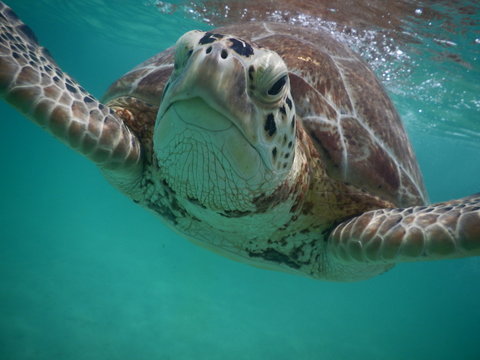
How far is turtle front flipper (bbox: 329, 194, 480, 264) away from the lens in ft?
6.17

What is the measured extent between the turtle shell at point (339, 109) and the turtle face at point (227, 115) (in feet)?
2.84

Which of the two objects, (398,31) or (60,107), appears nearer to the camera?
(60,107)

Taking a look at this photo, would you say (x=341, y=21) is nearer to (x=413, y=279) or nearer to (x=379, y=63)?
(x=379, y=63)

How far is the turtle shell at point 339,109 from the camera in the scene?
2.61 metres

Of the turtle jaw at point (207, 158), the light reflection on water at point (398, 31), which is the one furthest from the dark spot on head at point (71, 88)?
the light reflection on water at point (398, 31)

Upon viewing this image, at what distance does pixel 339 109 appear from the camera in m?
2.84

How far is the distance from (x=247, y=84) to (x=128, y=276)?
1627 cm

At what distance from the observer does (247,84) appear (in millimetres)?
1489

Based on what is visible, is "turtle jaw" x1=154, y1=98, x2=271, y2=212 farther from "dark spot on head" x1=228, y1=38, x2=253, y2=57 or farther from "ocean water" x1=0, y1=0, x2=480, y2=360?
"ocean water" x1=0, y1=0, x2=480, y2=360

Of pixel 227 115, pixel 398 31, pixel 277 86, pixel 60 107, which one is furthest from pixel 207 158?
pixel 398 31

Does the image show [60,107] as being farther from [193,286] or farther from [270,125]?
[193,286]

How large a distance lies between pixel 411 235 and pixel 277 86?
4.15 ft

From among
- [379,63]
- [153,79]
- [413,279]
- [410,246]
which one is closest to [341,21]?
[379,63]

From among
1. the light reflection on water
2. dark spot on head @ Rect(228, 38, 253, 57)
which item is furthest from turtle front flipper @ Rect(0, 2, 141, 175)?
the light reflection on water
